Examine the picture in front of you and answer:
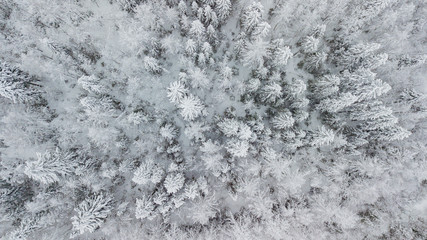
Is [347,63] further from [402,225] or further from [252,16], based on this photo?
[402,225]

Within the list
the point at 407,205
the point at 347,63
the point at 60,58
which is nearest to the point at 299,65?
the point at 347,63

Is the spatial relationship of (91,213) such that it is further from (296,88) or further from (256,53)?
(296,88)

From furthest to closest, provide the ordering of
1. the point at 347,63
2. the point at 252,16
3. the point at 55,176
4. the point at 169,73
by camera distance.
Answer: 1. the point at 169,73
2. the point at 347,63
3. the point at 252,16
4. the point at 55,176

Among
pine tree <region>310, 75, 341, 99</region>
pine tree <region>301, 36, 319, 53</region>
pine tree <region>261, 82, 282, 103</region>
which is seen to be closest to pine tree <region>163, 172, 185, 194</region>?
pine tree <region>261, 82, 282, 103</region>

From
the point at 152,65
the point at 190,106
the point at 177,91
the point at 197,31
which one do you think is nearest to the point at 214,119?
the point at 190,106

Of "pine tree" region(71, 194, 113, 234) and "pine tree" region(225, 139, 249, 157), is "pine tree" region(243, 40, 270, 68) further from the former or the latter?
"pine tree" region(71, 194, 113, 234)

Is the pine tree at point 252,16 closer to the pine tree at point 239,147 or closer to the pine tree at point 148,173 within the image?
the pine tree at point 239,147
